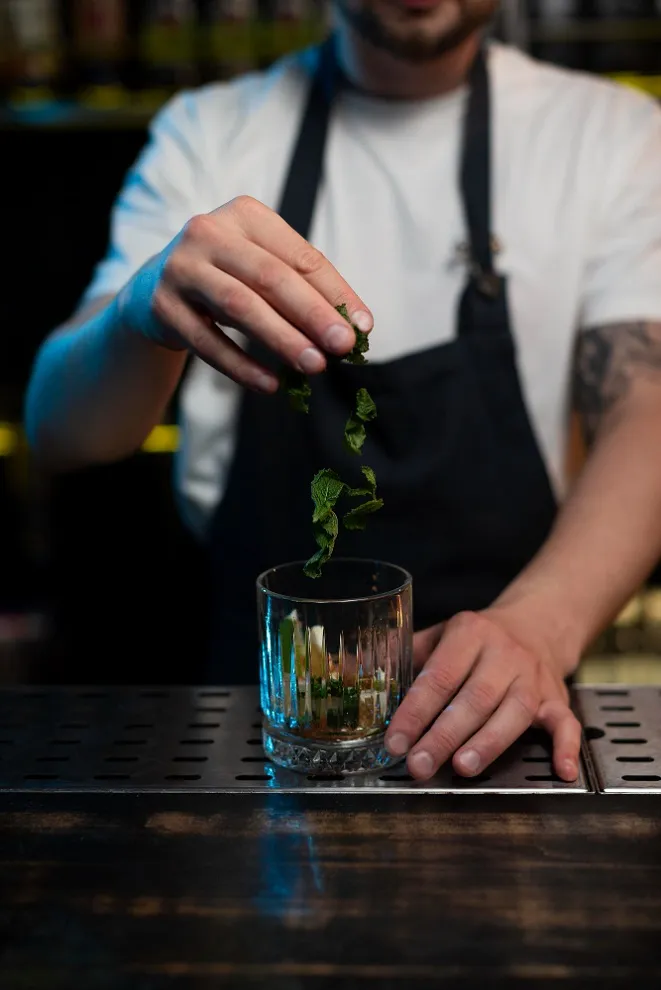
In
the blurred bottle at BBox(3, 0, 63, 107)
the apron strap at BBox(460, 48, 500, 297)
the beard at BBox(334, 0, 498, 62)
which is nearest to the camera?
the beard at BBox(334, 0, 498, 62)

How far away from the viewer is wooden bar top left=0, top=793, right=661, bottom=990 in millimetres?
760

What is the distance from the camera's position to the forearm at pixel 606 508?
132 cm

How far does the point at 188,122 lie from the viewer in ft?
6.01

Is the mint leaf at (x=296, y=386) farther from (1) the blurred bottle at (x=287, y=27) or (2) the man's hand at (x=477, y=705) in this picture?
(1) the blurred bottle at (x=287, y=27)

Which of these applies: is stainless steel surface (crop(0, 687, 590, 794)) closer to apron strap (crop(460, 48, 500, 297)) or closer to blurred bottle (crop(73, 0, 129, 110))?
apron strap (crop(460, 48, 500, 297))

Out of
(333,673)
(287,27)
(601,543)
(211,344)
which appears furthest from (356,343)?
(287,27)

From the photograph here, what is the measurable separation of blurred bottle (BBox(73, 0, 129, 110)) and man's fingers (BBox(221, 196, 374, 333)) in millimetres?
1987

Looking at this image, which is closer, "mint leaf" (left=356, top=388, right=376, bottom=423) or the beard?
"mint leaf" (left=356, top=388, right=376, bottom=423)

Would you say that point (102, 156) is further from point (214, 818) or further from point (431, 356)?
point (214, 818)

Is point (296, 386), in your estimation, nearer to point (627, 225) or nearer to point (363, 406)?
point (363, 406)

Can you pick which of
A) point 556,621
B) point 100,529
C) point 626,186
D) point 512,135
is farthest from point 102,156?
point 556,621

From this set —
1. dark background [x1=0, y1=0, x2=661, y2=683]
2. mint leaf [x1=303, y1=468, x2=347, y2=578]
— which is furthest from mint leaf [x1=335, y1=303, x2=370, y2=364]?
dark background [x1=0, y1=0, x2=661, y2=683]

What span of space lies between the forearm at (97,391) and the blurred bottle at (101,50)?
1482 millimetres

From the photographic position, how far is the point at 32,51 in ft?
9.41
